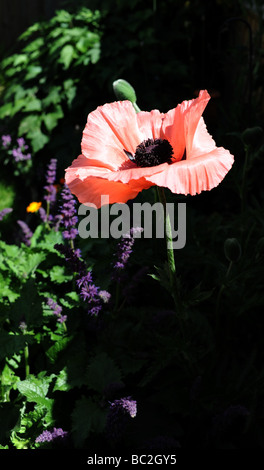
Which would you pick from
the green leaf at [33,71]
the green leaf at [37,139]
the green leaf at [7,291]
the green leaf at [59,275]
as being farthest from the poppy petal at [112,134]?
the green leaf at [33,71]

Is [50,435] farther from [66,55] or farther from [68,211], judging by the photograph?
[66,55]

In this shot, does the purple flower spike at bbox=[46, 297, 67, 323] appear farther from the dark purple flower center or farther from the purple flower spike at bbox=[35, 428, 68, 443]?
the dark purple flower center

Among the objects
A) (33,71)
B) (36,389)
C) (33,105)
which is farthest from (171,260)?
(33,71)

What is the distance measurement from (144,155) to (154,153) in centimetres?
3

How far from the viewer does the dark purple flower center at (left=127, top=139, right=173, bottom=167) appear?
122 centimetres

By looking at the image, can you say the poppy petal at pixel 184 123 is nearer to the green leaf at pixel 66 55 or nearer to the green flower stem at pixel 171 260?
the green flower stem at pixel 171 260

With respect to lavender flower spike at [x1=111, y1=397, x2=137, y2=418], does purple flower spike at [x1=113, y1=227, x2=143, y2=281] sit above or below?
above

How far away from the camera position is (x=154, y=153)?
1223 mm

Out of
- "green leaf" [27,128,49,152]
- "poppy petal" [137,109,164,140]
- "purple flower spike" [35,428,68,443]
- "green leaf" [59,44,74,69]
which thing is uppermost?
"green leaf" [59,44,74,69]

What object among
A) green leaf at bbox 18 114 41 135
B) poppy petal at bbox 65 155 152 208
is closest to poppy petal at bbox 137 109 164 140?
poppy petal at bbox 65 155 152 208

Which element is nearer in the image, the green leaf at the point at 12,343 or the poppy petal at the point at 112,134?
the poppy petal at the point at 112,134

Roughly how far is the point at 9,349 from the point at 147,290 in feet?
2.65

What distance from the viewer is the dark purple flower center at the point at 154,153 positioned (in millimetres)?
1219
